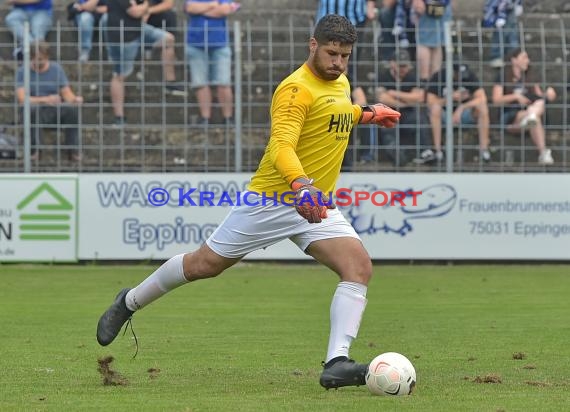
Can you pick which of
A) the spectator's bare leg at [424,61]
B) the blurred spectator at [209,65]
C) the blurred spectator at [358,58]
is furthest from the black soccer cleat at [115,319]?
the spectator's bare leg at [424,61]

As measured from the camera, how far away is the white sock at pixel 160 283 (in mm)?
8789

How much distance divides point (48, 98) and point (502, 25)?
8.30 meters

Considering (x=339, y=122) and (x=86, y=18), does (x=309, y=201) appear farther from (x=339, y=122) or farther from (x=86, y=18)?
(x=86, y=18)

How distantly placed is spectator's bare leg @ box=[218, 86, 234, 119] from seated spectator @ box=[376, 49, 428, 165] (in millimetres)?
2571

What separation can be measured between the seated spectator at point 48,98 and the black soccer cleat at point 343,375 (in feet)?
45.8

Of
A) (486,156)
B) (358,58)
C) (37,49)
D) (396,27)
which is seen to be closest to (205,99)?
(358,58)

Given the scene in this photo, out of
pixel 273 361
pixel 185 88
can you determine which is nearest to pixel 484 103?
pixel 185 88

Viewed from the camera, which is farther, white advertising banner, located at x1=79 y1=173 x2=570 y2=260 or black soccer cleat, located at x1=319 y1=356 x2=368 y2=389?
white advertising banner, located at x1=79 y1=173 x2=570 y2=260

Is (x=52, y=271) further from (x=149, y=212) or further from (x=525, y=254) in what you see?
(x=525, y=254)

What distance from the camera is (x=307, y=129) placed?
8352mm

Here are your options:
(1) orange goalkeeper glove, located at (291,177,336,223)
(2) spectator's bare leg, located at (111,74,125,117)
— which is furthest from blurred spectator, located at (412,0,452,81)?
(1) orange goalkeeper glove, located at (291,177,336,223)

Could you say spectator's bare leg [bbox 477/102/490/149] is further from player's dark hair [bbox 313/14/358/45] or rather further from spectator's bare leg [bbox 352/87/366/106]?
player's dark hair [bbox 313/14/358/45]

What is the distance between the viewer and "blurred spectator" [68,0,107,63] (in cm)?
2136

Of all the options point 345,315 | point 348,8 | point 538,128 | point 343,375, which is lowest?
point 343,375
